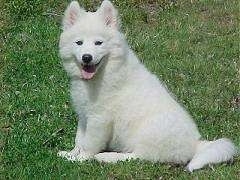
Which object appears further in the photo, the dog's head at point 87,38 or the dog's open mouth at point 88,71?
the dog's open mouth at point 88,71

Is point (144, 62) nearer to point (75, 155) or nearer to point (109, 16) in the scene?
point (109, 16)

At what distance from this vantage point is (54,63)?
1082cm

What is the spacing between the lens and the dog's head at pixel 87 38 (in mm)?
7278

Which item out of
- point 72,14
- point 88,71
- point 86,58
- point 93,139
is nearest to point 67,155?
point 93,139

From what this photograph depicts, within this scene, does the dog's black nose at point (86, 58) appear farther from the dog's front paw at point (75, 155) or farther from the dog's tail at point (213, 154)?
the dog's tail at point (213, 154)

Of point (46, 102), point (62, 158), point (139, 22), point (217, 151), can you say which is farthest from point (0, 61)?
point (217, 151)

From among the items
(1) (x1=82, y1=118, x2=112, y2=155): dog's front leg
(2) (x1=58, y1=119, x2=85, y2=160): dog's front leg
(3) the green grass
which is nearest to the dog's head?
(1) (x1=82, y1=118, x2=112, y2=155): dog's front leg

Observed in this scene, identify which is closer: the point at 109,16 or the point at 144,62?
the point at 109,16

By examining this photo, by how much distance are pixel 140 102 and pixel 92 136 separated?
24.6 inches

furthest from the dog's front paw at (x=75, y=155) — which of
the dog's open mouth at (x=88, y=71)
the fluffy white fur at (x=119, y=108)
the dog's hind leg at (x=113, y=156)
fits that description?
the dog's open mouth at (x=88, y=71)

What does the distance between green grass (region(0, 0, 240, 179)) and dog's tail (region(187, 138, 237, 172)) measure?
0.08 m

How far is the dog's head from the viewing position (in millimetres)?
7278

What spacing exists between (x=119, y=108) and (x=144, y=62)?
142 inches

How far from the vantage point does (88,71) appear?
7492 mm
